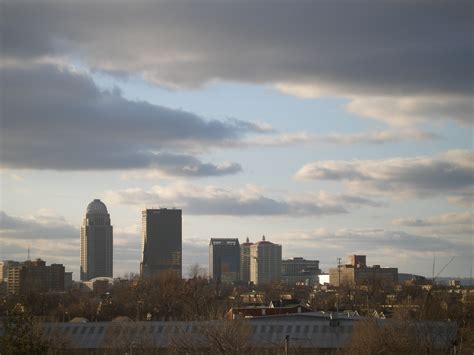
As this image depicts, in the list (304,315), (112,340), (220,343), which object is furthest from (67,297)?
(220,343)

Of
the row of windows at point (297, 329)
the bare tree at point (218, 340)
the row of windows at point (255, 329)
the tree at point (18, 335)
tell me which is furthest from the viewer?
the row of windows at point (297, 329)

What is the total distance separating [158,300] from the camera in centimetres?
16412

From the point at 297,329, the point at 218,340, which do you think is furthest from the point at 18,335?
the point at 297,329

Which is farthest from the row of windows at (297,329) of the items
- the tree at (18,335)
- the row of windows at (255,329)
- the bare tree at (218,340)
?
the tree at (18,335)

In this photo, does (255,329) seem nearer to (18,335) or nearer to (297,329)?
(297,329)

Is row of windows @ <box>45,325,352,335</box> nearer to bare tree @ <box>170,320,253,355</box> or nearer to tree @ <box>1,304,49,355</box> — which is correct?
bare tree @ <box>170,320,253,355</box>

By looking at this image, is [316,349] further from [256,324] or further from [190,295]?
[190,295]

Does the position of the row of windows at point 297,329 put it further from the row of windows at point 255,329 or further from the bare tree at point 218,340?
the bare tree at point 218,340

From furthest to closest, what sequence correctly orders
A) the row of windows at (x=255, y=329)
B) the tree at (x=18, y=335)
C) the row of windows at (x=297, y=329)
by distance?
the row of windows at (x=297, y=329) → the row of windows at (x=255, y=329) → the tree at (x=18, y=335)

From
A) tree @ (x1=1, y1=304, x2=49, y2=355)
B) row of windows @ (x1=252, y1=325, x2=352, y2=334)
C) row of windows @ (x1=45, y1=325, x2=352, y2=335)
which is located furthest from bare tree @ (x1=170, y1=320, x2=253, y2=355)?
tree @ (x1=1, y1=304, x2=49, y2=355)

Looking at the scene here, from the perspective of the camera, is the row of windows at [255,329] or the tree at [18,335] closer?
the tree at [18,335]

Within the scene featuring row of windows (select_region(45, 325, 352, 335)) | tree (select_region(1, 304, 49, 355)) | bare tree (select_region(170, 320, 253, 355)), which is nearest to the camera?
tree (select_region(1, 304, 49, 355))

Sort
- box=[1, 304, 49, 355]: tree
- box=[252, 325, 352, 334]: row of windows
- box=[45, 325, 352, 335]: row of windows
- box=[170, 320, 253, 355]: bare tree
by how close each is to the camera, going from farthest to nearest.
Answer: box=[252, 325, 352, 334]: row of windows
box=[45, 325, 352, 335]: row of windows
box=[170, 320, 253, 355]: bare tree
box=[1, 304, 49, 355]: tree

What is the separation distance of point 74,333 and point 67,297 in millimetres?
104525
